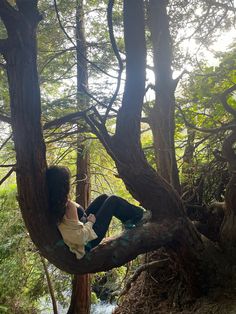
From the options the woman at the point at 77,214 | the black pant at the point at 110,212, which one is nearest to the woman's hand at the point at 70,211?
the woman at the point at 77,214

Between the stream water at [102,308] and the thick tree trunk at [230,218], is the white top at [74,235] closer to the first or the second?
the thick tree trunk at [230,218]

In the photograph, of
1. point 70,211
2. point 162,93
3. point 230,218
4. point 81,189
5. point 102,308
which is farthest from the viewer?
point 102,308

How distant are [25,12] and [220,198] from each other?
3858mm

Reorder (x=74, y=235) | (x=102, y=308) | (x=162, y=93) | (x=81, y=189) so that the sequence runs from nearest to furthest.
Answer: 1. (x=74, y=235)
2. (x=162, y=93)
3. (x=81, y=189)
4. (x=102, y=308)

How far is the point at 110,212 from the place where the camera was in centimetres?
344

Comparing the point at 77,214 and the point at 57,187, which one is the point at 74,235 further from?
the point at 57,187

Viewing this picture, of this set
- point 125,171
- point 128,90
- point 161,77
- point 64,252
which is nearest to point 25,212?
point 64,252

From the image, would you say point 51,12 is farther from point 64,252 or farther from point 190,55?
point 64,252

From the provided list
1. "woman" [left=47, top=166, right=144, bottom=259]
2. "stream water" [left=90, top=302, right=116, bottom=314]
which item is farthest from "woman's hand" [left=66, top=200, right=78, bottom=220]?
"stream water" [left=90, top=302, right=116, bottom=314]

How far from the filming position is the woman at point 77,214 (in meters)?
2.70

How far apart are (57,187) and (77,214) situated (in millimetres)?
613

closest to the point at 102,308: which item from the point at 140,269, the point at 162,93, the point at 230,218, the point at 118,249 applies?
the point at 140,269

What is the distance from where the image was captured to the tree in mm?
2457

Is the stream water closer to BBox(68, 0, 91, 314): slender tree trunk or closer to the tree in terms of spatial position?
BBox(68, 0, 91, 314): slender tree trunk
